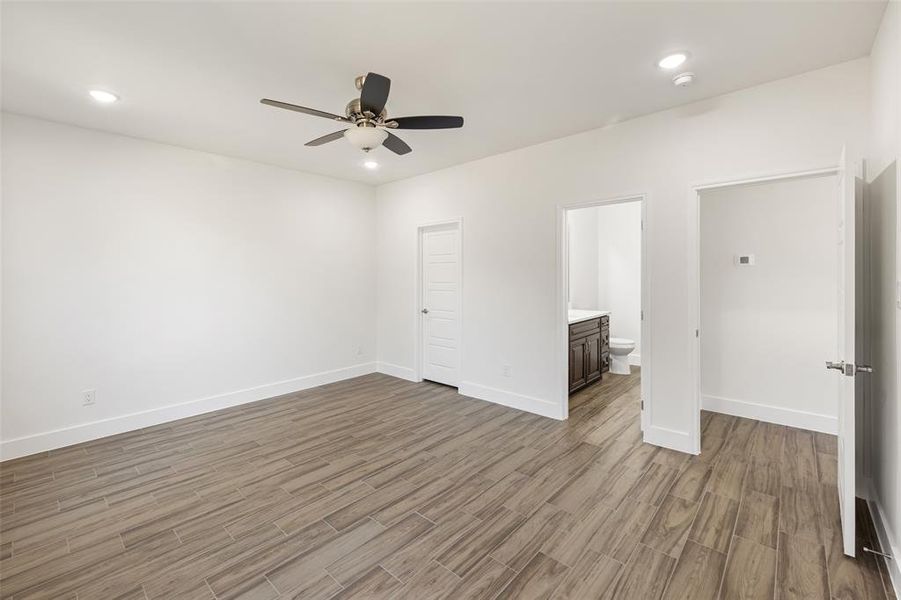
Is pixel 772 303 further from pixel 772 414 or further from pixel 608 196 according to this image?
pixel 608 196

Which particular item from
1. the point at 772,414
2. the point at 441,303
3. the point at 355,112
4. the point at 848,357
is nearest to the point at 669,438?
the point at 772,414

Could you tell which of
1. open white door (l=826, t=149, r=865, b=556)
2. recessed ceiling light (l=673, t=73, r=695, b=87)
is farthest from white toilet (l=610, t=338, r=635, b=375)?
recessed ceiling light (l=673, t=73, r=695, b=87)

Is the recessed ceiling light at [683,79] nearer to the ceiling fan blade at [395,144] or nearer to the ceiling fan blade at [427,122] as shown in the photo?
the ceiling fan blade at [427,122]

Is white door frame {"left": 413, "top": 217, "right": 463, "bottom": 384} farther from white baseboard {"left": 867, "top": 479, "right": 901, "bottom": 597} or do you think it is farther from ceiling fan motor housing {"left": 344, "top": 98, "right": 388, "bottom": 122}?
white baseboard {"left": 867, "top": 479, "right": 901, "bottom": 597}

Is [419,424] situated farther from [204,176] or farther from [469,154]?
[204,176]

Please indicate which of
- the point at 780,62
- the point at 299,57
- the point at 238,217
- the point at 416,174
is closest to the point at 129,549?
the point at 299,57

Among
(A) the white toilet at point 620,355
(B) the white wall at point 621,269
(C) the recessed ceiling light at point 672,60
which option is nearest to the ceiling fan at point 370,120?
(C) the recessed ceiling light at point 672,60

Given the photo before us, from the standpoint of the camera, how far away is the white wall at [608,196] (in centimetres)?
269

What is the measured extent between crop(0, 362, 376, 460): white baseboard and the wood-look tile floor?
0.12m

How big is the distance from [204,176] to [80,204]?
1.11 meters

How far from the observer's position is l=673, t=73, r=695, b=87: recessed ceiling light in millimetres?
2629

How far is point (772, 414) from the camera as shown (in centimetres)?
380

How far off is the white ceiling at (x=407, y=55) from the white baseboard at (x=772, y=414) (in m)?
3.01

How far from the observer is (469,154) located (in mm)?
4406
